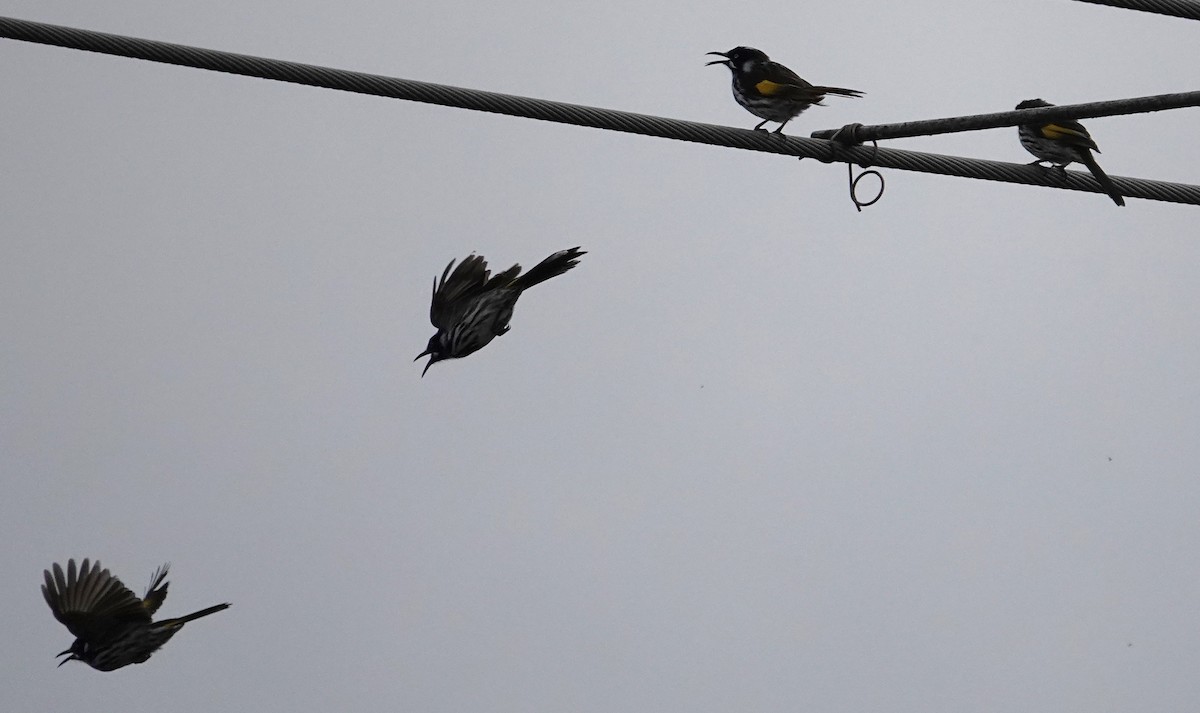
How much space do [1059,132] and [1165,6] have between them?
10.1ft

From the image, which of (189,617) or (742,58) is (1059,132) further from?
(189,617)

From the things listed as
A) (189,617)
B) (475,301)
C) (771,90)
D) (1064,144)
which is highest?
(771,90)

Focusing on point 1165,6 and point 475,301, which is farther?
point 475,301

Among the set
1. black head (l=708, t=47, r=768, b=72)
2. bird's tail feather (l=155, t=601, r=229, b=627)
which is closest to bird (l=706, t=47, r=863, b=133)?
black head (l=708, t=47, r=768, b=72)

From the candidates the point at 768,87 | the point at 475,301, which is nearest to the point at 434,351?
the point at 475,301

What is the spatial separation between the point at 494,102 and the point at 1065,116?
1935 mm

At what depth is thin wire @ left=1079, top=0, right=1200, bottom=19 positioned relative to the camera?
4.37 metres

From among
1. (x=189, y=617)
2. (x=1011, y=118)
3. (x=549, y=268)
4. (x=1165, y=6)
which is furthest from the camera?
(x=189, y=617)

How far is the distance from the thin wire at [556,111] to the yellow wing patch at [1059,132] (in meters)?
1.96

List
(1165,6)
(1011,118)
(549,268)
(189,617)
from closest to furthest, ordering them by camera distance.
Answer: (1165,6)
(1011,118)
(549,268)
(189,617)

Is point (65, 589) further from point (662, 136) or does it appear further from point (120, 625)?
point (662, 136)

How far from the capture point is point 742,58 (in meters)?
7.92

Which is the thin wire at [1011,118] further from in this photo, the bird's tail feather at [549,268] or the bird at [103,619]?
the bird at [103,619]

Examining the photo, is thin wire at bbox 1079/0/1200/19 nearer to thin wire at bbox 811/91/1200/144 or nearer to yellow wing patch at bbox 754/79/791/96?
thin wire at bbox 811/91/1200/144
